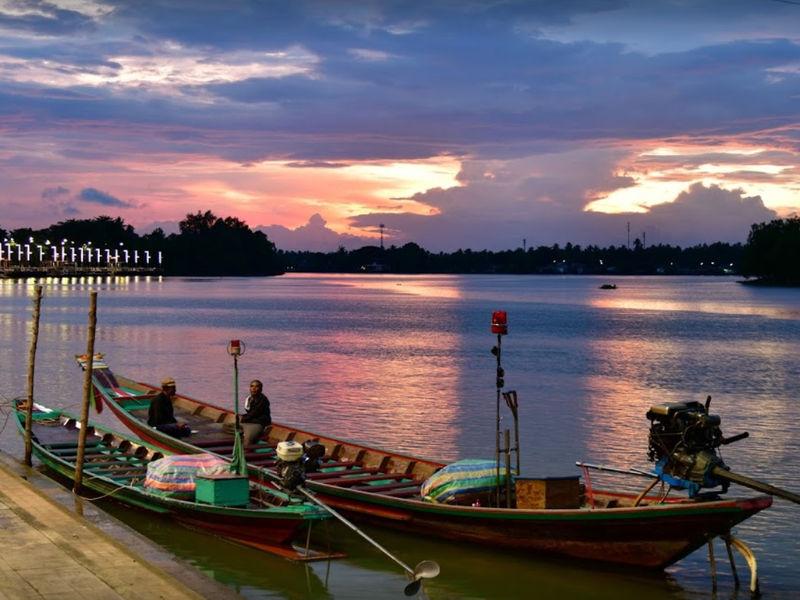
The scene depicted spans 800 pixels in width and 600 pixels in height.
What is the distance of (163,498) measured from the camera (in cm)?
1723

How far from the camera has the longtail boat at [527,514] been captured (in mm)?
14586

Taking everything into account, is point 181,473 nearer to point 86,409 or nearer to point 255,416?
point 86,409

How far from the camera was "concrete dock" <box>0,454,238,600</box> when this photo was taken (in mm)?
10812

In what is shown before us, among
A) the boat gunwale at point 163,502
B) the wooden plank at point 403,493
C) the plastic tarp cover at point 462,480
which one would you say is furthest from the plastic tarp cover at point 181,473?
the plastic tarp cover at point 462,480

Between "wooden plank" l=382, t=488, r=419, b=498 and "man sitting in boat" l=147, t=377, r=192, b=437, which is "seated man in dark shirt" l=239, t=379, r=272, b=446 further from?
"wooden plank" l=382, t=488, r=419, b=498

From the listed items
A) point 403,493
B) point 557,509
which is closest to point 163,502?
point 403,493

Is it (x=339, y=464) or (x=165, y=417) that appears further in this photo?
(x=165, y=417)

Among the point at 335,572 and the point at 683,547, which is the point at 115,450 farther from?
the point at 683,547

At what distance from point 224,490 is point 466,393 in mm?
27262

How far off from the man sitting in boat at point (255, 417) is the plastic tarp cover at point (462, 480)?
584 centimetres

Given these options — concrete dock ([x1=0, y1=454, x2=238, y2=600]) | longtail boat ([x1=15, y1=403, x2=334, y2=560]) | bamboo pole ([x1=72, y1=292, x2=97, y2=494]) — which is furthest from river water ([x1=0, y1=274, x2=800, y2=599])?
concrete dock ([x1=0, y1=454, x2=238, y2=600])

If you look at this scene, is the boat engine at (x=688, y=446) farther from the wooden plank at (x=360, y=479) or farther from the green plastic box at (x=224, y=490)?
the green plastic box at (x=224, y=490)

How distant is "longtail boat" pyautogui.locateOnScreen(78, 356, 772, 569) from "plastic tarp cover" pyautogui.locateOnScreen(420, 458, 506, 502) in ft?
0.65

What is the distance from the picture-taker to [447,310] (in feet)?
448
